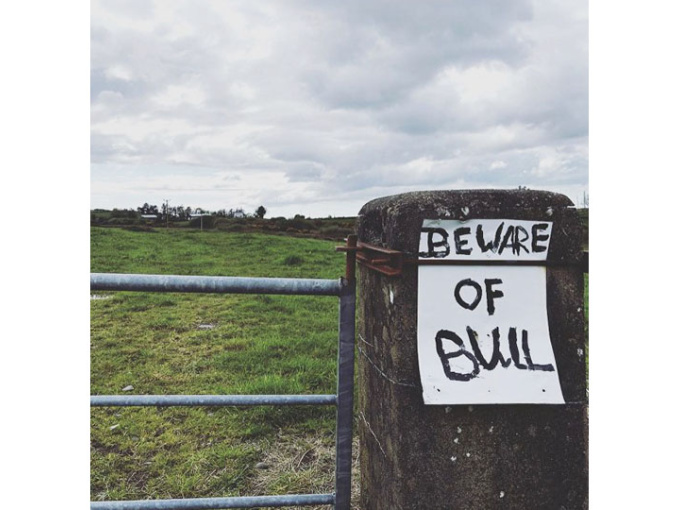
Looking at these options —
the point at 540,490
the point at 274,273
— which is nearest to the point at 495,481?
the point at 540,490

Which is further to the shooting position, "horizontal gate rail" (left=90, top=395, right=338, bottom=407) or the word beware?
"horizontal gate rail" (left=90, top=395, right=338, bottom=407)

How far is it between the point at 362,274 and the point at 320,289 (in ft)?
1.12

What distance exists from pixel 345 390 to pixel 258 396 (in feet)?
1.05

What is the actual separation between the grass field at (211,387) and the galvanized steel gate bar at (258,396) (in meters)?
0.92

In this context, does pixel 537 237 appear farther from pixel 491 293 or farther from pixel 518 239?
pixel 491 293

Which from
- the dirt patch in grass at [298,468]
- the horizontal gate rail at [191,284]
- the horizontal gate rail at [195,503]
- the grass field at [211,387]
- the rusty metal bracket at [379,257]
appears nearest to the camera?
the rusty metal bracket at [379,257]

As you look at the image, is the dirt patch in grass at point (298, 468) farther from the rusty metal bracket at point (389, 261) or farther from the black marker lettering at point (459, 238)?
the black marker lettering at point (459, 238)

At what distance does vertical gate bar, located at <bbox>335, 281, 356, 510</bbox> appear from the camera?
6.43 feet

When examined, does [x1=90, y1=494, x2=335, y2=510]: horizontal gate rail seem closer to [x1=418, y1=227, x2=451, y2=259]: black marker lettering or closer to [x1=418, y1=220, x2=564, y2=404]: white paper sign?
[x1=418, y1=220, x2=564, y2=404]: white paper sign

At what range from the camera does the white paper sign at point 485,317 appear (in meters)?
1.71

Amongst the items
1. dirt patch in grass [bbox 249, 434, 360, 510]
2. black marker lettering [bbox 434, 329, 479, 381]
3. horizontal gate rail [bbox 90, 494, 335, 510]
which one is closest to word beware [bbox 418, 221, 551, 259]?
black marker lettering [bbox 434, 329, 479, 381]

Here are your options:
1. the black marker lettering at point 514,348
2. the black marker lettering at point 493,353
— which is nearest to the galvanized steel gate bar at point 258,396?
the black marker lettering at point 493,353

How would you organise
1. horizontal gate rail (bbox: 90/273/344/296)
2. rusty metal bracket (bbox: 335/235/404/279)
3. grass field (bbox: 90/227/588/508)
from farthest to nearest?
1. grass field (bbox: 90/227/588/508)
2. horizontal gate rail (bbox: 90/273/344/296)
3. rusty metal bracket (bbox: 335/235/404/279)

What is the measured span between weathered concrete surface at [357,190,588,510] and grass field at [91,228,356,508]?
51.7 inches
